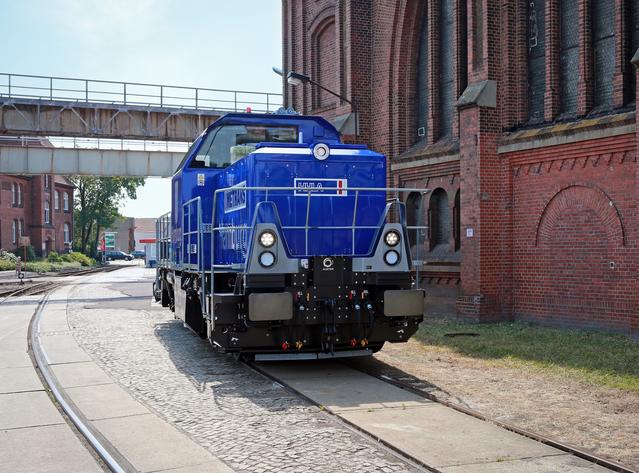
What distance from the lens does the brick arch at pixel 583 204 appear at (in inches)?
523

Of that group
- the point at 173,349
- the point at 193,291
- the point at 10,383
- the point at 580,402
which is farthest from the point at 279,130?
the point at 580,402

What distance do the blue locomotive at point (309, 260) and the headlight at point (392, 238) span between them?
0.01m

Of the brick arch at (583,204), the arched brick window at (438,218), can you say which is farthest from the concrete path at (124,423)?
the arched brick window at (438,218)

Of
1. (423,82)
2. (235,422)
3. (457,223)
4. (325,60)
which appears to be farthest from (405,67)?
(235,422)

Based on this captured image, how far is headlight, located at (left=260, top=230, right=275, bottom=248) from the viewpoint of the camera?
9148mm

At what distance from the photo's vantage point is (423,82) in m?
20.1

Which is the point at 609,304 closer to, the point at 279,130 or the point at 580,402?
the point at 580,402

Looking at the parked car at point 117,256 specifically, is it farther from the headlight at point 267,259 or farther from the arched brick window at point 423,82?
the headlight at point 267,259

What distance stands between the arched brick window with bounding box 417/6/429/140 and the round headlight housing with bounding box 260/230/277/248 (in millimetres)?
11571

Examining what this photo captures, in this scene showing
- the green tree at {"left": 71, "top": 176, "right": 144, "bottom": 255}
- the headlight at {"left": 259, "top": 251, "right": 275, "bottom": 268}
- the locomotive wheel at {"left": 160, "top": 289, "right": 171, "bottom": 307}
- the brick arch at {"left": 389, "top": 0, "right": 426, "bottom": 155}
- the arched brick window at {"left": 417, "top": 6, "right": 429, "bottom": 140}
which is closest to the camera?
the headlight at {"left": 259, "top": 251, "right": 275, "bottom": 268}

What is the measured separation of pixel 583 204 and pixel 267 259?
778cm

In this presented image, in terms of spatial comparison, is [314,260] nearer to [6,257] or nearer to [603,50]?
[603,50]

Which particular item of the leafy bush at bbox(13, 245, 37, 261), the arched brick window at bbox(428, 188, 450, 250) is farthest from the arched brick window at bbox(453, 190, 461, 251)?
the leafy bush at bbox(13, 245, 37, 261)

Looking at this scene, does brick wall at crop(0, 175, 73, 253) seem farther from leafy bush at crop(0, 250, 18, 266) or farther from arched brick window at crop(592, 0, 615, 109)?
Result: arched brick window at crop(592, 0, 615, 109)
